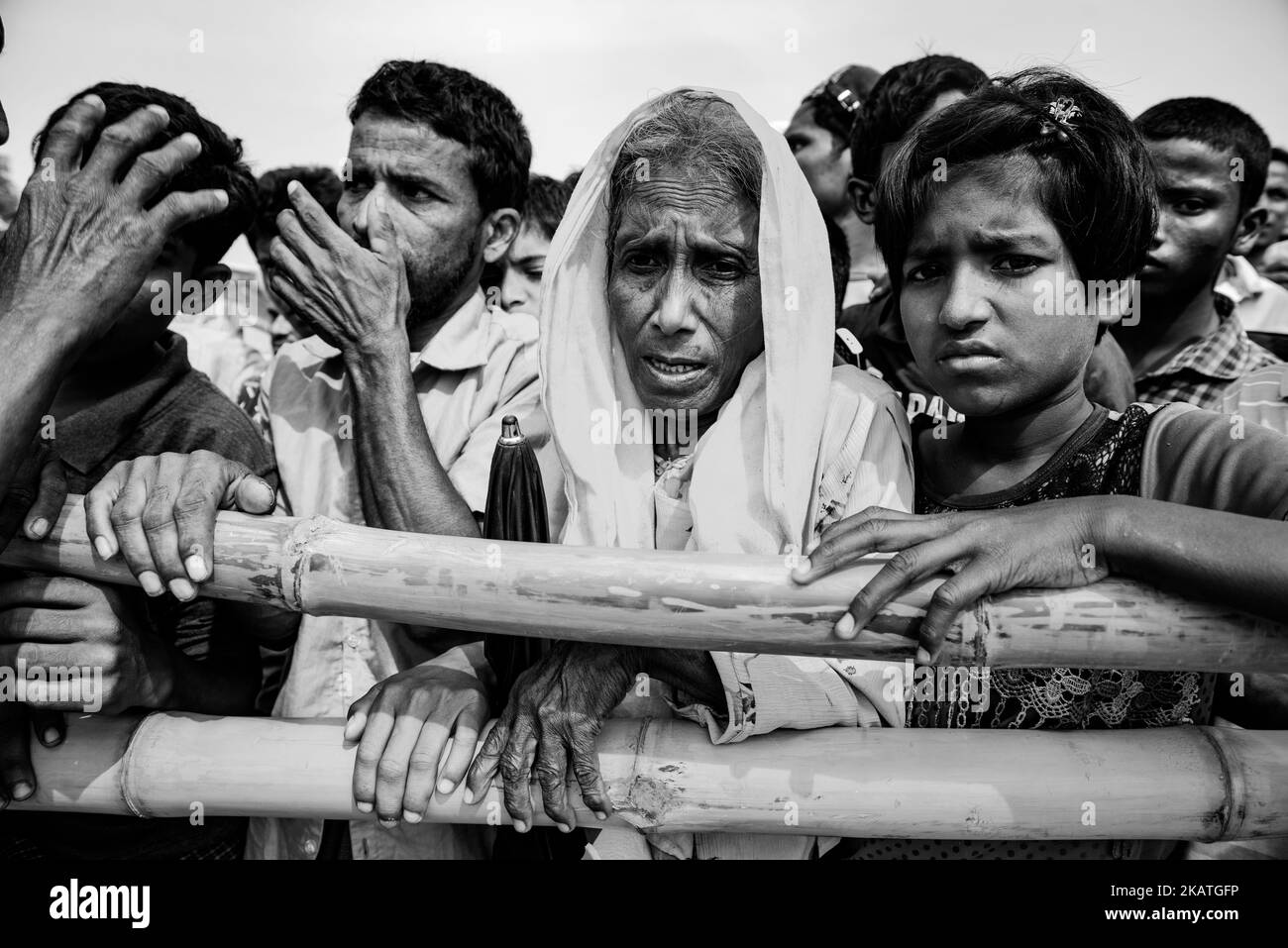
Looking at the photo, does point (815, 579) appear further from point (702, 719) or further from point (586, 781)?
point (586, 781)

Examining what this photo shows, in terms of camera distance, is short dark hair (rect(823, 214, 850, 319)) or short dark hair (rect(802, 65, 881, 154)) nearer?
short dark hair (rect(823, 214, 850, 319))

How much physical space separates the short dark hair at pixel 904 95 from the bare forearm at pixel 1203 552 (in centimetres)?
261

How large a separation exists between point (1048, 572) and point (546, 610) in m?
0.85

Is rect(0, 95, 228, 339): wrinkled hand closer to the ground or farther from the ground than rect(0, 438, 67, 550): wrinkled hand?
farther from the ground

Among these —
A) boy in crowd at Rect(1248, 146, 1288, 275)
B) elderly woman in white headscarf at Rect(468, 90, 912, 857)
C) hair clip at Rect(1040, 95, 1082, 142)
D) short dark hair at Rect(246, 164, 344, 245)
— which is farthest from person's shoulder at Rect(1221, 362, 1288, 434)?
short dark hair at Rect(246, 164, 344, 245)

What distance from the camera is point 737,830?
192cm

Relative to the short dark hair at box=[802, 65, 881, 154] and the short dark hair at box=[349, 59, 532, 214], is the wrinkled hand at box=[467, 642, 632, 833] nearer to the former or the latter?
the short dark hair at box=[349, 59, 532, 214]

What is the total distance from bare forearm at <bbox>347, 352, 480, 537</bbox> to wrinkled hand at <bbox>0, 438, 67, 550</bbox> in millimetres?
777

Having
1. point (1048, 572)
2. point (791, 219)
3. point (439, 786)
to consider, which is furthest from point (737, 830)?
point (791, 219)

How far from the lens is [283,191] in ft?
21.0

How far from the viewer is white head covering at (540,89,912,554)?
202 cm

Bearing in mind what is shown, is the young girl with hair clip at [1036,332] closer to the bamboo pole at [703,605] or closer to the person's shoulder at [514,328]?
the bamboo pole at [703,605]

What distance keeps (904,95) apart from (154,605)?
3377mm

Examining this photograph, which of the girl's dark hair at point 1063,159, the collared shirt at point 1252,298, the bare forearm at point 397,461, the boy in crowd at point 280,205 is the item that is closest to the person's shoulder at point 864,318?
the girl's dark hair at point 1063,159
